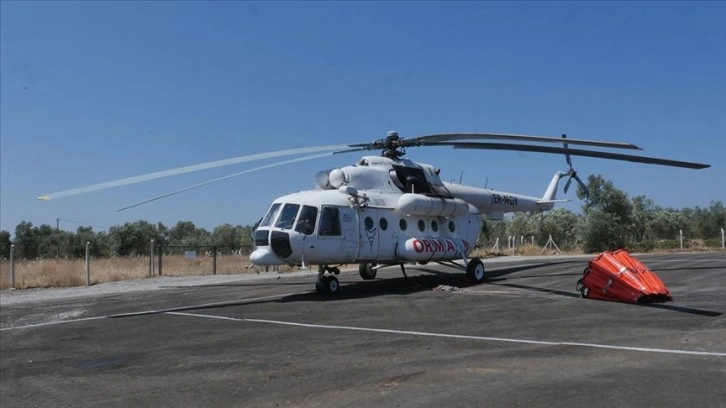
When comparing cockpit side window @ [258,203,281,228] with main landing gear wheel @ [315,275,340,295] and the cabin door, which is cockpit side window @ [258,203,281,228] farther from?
the cabin door

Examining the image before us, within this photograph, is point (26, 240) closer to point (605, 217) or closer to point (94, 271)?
point (94, 271)

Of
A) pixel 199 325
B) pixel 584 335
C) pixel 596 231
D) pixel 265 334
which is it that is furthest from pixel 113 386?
pixel 596 231

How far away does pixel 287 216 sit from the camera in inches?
646

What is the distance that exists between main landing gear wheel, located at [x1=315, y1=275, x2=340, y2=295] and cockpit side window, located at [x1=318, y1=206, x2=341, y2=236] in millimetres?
1331

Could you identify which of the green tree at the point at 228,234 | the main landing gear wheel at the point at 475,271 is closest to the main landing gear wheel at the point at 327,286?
the main landing gear wheel at the point at 475,271

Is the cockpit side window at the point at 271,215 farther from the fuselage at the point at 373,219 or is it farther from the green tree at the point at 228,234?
the green tree at the point at 228,234

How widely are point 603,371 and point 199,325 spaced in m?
8.76

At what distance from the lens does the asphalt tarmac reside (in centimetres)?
660

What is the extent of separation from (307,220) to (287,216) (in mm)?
551

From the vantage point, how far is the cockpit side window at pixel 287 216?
16.2 meters

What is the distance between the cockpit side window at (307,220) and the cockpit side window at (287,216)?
0.55 feet

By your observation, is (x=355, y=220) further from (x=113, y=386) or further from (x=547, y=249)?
(x=547, y=249)

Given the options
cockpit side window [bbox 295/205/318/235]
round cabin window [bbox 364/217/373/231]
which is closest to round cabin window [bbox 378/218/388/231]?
round cabin window [bbox 364/217/373/231]

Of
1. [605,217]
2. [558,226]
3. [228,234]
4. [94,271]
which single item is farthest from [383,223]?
[228,234]
